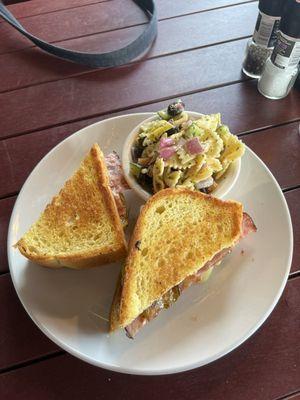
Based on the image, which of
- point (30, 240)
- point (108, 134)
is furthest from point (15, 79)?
point (30, 240)

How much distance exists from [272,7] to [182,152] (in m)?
0.58

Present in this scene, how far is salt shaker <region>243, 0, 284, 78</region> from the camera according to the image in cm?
117

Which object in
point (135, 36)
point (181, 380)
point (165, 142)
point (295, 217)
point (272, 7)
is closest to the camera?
point (181, 380)

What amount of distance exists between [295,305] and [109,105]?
772mm

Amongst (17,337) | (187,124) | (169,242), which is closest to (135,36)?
(187,124)

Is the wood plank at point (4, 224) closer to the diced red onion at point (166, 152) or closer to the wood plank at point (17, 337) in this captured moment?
the wood plank at point (17, 337)

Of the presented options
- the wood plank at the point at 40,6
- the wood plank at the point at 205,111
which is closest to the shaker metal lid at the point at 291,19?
the wood plank at the point at 205,111

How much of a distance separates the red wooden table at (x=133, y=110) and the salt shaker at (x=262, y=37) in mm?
43

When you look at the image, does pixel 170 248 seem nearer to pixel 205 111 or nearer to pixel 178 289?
pixel 178 289

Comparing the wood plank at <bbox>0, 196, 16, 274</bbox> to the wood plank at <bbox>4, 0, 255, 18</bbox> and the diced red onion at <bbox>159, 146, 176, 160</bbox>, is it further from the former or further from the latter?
the wood plank at <bbox>4, 0, 255, 18</bbox>

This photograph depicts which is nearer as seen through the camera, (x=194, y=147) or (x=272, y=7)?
(x=194, y=147)

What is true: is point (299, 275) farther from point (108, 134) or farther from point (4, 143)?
point (4, 143)

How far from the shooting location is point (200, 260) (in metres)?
0.83

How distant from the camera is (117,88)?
1.31m
